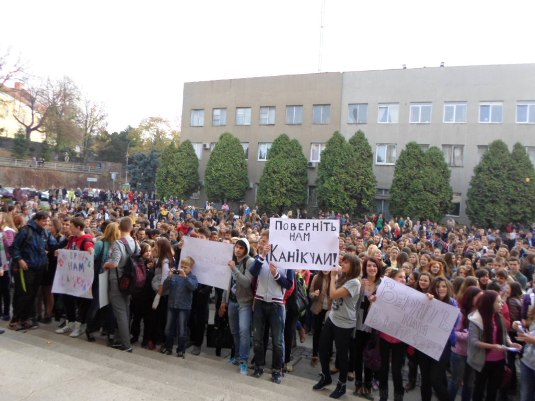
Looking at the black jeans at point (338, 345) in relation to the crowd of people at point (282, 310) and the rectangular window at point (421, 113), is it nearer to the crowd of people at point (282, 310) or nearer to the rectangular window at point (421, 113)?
the crowd of people at point (282, 310)

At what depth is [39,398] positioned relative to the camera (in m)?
4.26

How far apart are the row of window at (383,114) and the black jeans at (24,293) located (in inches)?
1147

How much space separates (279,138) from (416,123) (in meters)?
9.95

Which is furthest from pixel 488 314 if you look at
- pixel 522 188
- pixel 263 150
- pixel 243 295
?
pixel 263 150

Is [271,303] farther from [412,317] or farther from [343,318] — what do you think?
[412,317]

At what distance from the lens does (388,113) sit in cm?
3234

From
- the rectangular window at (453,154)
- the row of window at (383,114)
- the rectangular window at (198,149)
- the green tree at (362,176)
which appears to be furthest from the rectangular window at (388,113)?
the rectangular window at (198,149)

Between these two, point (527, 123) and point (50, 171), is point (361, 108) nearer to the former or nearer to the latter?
point (527, 123)

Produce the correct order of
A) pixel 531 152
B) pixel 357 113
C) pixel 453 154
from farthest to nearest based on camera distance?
pixel 357 113 < pixel 453 154 < pixel 531 152

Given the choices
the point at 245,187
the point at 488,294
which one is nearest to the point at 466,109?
the point at 245,187

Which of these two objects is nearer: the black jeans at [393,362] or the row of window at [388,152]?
the black jeans at [393,362]

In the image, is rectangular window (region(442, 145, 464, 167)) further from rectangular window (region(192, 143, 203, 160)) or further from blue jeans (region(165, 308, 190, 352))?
blue jeans (region(165, 308, 190, 352))

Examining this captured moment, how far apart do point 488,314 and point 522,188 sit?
84.1ft

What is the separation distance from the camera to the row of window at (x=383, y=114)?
29172 mm
